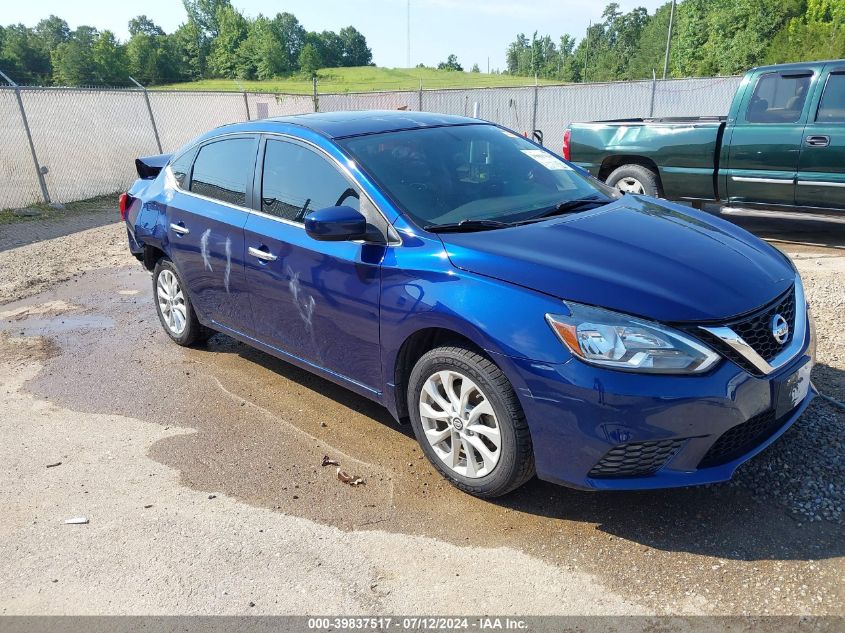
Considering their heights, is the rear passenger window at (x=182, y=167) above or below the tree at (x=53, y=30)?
below

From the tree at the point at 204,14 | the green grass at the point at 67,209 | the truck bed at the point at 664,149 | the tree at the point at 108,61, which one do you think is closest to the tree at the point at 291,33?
the tree at the point at 204,14

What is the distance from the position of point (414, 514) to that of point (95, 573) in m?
1.40

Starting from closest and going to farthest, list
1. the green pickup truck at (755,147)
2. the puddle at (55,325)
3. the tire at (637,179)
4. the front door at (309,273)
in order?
1. the front door at (309,273)
2. the puddle at (55,325)
3. the green pickup truck at (755,147)
4. the tire at (637,179)

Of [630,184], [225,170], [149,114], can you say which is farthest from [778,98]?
[149,114]

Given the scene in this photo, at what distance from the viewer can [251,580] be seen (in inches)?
115

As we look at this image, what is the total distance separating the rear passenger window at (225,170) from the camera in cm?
453

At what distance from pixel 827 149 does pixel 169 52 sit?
13594 cm

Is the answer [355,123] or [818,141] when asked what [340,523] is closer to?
[355,123]

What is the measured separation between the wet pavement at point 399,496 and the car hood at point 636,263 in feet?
3.15

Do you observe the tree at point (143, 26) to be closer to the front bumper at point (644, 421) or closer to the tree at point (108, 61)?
the tree at point (108, 61)

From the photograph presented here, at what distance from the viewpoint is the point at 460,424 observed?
3275 mm

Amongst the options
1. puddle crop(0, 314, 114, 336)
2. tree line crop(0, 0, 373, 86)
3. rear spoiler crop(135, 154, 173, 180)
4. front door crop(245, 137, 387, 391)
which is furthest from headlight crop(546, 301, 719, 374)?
tree line crop(0, 0, 373, 86)

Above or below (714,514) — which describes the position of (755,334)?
above

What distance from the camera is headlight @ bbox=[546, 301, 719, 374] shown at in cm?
274
